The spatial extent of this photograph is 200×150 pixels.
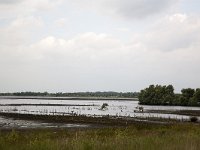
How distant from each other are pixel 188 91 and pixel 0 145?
131 meters

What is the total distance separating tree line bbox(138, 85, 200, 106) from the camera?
13525 centimetres

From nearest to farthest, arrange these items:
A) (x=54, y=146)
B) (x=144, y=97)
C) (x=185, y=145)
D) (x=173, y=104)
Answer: (x=54, y=146) → (x=185, y=145) → (x=173, y=104) → (x=144, y=97)

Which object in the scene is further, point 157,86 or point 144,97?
point 144,97

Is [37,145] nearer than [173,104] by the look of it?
Yes

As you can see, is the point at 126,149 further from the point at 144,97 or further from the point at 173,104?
the point at 144,97

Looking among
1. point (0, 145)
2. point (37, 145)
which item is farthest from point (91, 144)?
point (0, 145)

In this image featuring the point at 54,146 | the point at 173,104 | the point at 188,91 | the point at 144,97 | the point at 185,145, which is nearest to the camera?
the point at 54,146

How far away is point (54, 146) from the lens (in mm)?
11086

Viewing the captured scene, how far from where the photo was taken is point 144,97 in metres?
162

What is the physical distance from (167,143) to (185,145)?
773 mm

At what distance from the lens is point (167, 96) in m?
150

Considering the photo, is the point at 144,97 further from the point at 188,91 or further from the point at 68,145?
the point at 68,145

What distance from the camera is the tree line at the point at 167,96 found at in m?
135

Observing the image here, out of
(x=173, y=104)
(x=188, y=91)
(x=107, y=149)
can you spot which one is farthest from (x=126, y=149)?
(x=173, y=104)
